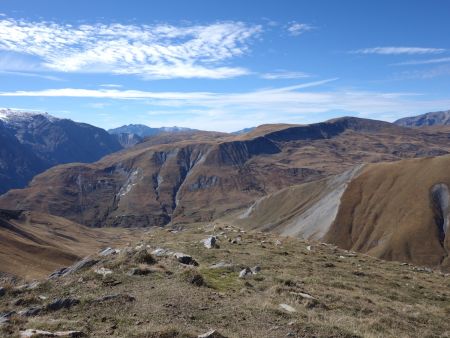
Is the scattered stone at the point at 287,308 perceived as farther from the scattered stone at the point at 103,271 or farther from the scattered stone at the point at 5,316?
the scattered stone at the point at 5,316

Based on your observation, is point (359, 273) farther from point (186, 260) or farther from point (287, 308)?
point (287, 308)

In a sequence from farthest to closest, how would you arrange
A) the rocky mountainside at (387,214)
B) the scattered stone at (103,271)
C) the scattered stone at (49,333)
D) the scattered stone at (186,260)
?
the rocky mountainside at (387,214), the scattered stone at (186,260), the scattered stone at (103,271), the scattered stone at (49,333)

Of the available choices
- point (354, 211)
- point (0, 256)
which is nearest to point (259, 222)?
point (354, 211)

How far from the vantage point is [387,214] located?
124875 mm

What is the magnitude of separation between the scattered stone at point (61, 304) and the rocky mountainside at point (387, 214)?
338 feet

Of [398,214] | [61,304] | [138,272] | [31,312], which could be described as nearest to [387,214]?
[398,214]

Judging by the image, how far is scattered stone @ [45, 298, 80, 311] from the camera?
57.5 ft

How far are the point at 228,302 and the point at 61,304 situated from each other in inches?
268

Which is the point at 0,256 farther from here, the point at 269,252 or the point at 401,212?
the point at 401,212

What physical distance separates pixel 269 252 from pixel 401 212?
9831 cm

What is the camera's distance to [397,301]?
955 inches

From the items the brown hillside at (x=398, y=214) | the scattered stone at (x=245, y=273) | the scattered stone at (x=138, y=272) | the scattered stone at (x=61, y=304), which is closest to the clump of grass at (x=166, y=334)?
the scattered stone at (x=61, y=304)

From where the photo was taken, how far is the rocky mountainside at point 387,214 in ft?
364

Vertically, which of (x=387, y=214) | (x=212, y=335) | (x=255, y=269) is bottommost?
(x=387, y=214)
